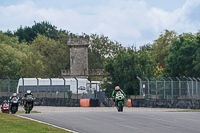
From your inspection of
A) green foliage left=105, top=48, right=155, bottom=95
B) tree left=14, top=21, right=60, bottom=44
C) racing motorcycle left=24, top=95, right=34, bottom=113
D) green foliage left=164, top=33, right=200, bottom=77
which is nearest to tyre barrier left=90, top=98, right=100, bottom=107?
racing motorcycle left=24, top=95, right=34, bottom=113

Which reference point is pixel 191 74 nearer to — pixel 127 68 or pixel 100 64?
pixel 127 68

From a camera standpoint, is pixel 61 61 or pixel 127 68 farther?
pixel 61 61

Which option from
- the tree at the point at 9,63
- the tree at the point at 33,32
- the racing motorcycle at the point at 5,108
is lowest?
the racing motorcycle at the point at 5,108

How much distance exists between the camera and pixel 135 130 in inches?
738

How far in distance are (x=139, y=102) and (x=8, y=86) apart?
1217 centimetres

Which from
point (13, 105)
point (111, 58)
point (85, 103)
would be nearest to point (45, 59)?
point (111, 58)

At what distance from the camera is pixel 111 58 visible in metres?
68.2

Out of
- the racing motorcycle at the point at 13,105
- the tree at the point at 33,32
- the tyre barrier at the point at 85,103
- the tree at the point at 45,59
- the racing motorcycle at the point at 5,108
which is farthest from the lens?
the tree at the point at 33,32

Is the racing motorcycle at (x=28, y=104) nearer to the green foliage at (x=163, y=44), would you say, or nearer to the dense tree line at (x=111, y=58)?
the dense tree line at (x=111, y=58)

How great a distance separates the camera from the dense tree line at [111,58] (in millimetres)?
62906

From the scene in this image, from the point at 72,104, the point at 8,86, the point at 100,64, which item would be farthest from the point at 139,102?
the point at 100,64

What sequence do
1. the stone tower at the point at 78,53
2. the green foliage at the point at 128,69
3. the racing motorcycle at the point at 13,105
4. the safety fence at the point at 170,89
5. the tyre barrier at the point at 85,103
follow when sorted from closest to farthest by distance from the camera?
1. the racing motorcycle at the point at 13,105
2. the safety fence at the point at 170,89
3. the tyre barrier at the point at 85,103
4. the green foliage at the point at 128,69
5. the stone tower at the point at 78,53

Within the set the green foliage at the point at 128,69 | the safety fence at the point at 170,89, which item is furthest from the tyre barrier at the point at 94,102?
the green foliage at the point at 128,69

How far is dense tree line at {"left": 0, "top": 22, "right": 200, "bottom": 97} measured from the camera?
62906mm
